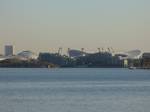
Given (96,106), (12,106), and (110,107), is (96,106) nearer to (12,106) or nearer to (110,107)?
(110,107)

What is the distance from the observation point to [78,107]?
4703 cm

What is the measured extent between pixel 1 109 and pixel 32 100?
27.6ft

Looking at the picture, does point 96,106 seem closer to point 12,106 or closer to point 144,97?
point 12,106

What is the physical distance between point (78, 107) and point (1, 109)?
16.2 ft

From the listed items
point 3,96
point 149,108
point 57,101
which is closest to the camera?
point 149,108

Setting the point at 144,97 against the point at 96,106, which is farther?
the point at 144,97

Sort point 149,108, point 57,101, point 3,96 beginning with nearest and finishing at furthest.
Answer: point 149,108 → point 57,101 → point 3,96

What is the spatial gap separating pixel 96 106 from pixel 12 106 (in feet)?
17.9

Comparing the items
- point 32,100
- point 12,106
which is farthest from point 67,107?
point 32,100

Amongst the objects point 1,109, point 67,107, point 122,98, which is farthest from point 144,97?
point 1,109

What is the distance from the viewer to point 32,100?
177 feet

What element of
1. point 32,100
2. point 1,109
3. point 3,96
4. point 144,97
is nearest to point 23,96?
point 3,96

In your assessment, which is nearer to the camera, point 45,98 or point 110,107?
point 110,107

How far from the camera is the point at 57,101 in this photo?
53.0 metres
